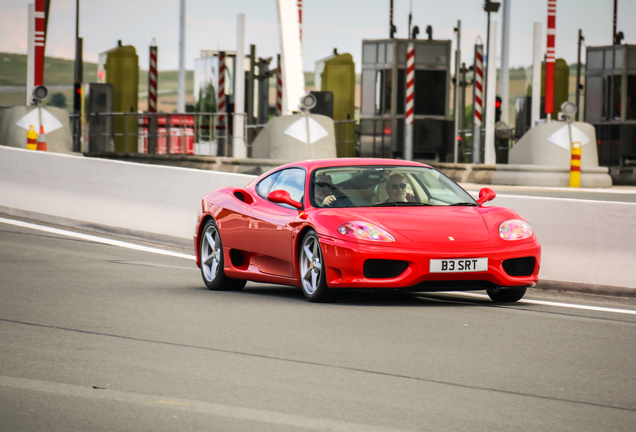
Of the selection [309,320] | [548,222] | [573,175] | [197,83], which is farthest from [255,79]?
[309,320]

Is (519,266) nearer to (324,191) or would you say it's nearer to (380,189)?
(380,189)

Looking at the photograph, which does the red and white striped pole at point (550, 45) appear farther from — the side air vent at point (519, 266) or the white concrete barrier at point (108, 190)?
the side air vent at point (519, 266)

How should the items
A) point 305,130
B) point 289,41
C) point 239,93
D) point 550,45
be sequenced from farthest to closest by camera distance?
point 550,45 < point 239,93 < point 305,130 < point 289,41

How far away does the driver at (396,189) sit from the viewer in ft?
31.0

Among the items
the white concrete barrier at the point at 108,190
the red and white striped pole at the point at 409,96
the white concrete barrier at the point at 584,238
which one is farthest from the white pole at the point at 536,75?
the white concrete barrier at the point at 584,238

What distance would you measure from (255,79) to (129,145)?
476cm

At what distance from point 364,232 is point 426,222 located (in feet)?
1.68

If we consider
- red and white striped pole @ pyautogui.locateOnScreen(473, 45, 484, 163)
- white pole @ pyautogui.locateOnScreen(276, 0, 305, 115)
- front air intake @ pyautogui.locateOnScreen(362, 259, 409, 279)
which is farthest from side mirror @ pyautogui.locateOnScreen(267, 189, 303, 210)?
red and white striped pole @ pyautogui.locateOnScreen(473, 45, 484, 163)

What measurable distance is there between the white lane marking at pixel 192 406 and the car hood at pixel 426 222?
140 inches

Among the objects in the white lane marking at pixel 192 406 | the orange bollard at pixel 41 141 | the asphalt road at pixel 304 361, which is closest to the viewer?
the white lane marking at pixel 192 406

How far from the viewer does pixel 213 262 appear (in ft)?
34.0

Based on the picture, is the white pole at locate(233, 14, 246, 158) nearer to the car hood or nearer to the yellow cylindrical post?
the yellow cylindrical post

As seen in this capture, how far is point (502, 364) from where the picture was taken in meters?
6.41

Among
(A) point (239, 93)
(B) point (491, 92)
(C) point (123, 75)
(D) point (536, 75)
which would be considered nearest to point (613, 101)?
(D) point (536, 75)
